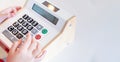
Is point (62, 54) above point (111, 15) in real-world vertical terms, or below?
below

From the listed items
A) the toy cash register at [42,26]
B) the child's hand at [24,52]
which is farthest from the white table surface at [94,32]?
the child's hand at [24,52]

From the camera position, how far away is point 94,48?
24.7 inches

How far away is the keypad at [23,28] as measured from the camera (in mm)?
579

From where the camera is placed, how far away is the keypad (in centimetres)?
58

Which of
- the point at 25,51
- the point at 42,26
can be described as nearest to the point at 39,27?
the point at 42,26

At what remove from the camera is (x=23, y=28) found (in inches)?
23.3

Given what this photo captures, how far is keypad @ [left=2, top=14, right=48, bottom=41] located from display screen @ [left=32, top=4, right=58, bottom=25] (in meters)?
0.03

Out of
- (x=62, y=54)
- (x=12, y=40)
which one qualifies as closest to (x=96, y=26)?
(x=62, y=54)

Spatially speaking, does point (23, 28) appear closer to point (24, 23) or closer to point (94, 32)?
point (24, 23)

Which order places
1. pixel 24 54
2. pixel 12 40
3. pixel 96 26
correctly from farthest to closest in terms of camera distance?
pixel 96 26
pixel 12 40
pixel 24 54

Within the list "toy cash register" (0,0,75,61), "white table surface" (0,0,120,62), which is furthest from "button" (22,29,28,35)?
"white table surface" (0,0,120,62)

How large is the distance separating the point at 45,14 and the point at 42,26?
34 mm

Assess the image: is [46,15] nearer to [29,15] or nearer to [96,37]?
[29,15]

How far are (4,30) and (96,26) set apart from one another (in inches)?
10.3
